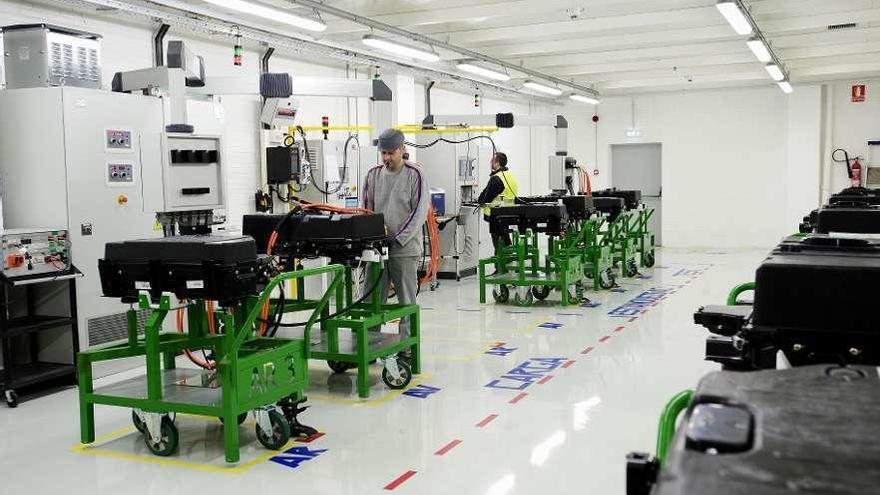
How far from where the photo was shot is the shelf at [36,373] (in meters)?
5.24

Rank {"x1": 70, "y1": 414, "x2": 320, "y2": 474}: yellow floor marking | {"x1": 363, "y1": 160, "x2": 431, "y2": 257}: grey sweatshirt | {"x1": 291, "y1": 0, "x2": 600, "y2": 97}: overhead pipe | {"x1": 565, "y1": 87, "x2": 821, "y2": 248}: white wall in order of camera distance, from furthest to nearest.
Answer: {"x1": 565, "y1": 87, "x2": 821, "y2": 248}: white wall, {"x1": 291, "y1": 0, "x2": 600, "y2": 97}: overhead pipe, {"x1": 363, "y1": 160, "x2": 431, "y2": 257}: grey sweatshirt, {"x1": 70, "y1": 414, "x2": 320, "y2": 474}: yellow floor marking

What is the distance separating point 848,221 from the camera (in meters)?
4.68

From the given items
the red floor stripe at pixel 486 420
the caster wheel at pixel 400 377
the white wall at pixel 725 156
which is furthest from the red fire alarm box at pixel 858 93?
the red floor stripe at pixel 486 420

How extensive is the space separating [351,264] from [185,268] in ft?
4.95

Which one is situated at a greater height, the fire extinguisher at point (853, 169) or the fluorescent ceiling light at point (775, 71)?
the fluorescent ceiling light at point (775, 71)

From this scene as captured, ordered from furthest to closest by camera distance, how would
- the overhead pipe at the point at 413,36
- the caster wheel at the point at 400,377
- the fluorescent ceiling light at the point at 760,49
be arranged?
the fluorescent ceiling light at the point at 760,49 → the overhead pipe at the point at 413,36 → the caster wheel at the point at 400,377

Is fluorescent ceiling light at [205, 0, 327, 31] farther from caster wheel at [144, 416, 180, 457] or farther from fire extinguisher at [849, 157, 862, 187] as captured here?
fire extinguisher at [849, 157, 862, 187]

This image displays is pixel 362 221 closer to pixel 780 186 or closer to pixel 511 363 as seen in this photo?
pixel 511 363

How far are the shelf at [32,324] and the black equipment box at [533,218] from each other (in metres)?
4.44

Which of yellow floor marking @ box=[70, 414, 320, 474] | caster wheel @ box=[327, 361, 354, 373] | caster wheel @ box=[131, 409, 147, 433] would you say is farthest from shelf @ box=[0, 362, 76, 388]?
caster wheel @ box=[327, 361, 354, 373]

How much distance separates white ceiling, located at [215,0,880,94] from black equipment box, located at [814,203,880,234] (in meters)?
4.32

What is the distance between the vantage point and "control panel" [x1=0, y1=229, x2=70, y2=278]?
206 inches

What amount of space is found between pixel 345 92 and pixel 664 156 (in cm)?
1101

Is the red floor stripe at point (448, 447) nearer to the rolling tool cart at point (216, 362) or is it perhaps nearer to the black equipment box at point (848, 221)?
the rolling tool cart at point (216, 362)
